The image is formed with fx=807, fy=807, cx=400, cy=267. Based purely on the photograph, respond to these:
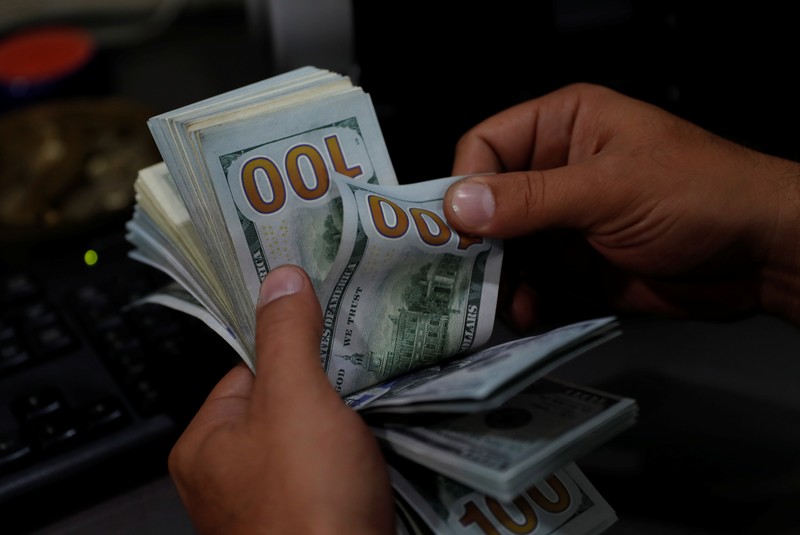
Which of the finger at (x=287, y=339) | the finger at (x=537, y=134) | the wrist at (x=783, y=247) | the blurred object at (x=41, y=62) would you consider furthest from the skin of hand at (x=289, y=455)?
the blurred object at (x=41, y=62)

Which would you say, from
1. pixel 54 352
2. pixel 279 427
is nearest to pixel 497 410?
pixel 279 427

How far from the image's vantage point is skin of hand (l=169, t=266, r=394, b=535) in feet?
1.46

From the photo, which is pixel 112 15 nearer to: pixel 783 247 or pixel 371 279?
pixel 371 279

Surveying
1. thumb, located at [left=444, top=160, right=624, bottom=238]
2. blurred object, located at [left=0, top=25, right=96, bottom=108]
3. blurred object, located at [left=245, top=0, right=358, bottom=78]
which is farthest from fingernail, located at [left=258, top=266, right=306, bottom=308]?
blurred object, located at [left=0, top=25, right=96, bottom=108]

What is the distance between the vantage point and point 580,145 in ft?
2.30

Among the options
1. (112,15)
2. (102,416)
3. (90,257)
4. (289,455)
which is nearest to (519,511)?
(289,455)

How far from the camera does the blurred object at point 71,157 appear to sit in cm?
87

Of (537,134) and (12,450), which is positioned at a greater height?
(537,134)

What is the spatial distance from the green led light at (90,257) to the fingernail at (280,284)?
31 centimetres

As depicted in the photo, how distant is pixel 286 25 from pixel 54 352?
394mm

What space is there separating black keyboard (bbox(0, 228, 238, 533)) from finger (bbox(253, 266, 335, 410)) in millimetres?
171

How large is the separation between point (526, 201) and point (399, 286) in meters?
0.11

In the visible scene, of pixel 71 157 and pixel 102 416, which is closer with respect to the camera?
pixel 102 416

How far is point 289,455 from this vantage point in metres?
0.45
